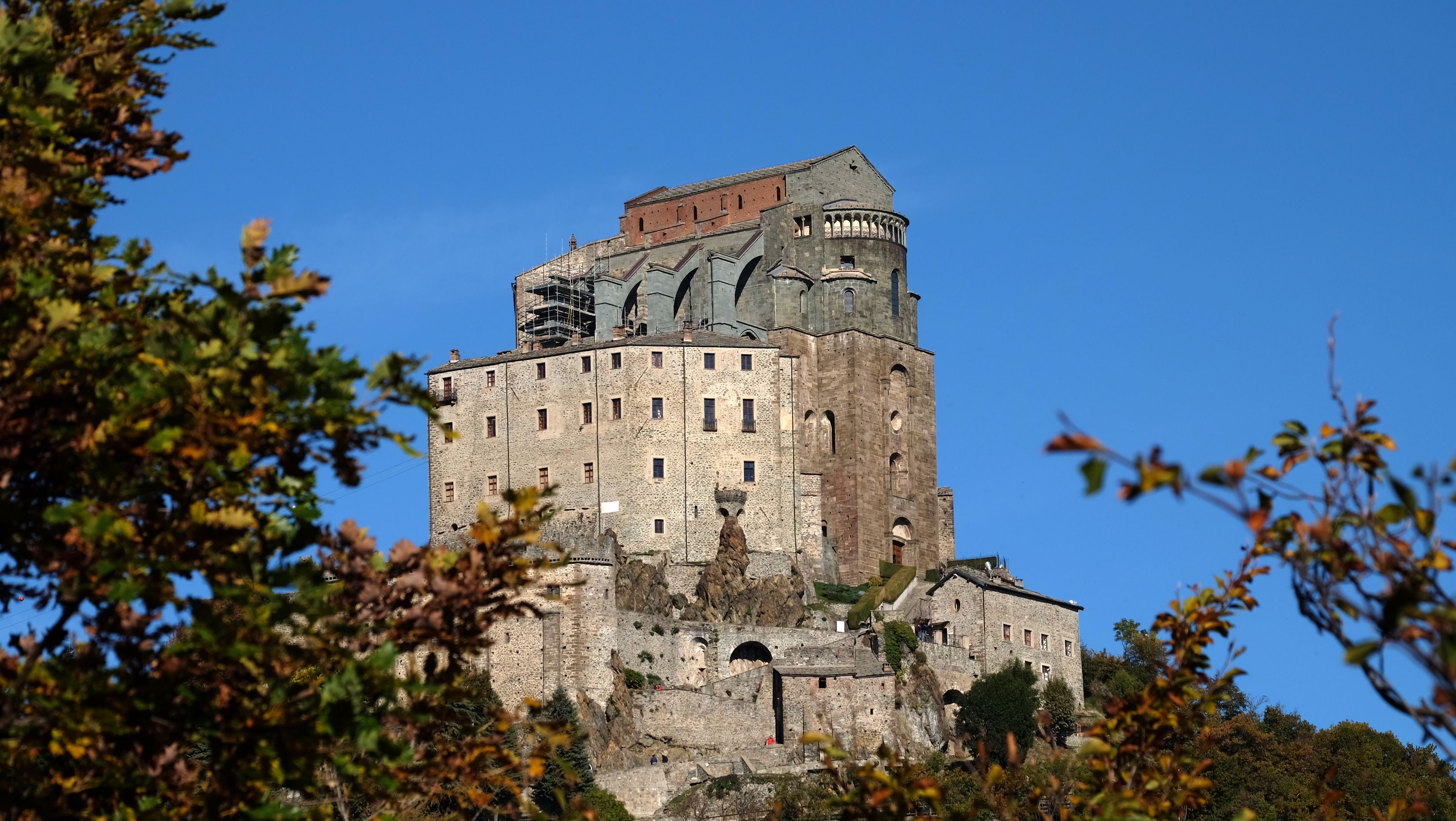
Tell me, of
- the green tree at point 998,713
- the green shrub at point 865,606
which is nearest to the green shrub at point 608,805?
the green tree at point 998,713

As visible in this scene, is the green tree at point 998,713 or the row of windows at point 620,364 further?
the row of windows at point 620,364

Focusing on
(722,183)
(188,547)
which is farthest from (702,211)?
(188,547)

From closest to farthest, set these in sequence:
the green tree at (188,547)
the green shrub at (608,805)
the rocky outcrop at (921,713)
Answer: the green tree at (188,547)
the green shrub at (608,805)
the rocky outcrop at (921,713)

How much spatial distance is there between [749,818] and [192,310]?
4977 cm

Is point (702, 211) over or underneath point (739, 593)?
over

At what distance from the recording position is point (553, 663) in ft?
206

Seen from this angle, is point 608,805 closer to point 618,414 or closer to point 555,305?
point 618,414

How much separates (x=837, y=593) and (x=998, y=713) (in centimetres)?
889

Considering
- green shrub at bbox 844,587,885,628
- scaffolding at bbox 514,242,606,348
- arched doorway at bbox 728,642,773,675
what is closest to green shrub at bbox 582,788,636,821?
arched doorway at bbox 728,642,773,675

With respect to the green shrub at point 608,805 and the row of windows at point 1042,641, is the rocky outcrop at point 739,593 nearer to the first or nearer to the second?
the row of windows at point 1042,641

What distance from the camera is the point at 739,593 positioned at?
7125cm

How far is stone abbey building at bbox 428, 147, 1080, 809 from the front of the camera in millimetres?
64688

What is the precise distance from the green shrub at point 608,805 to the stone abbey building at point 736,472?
2.08m

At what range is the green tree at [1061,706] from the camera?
6906 centimetres
